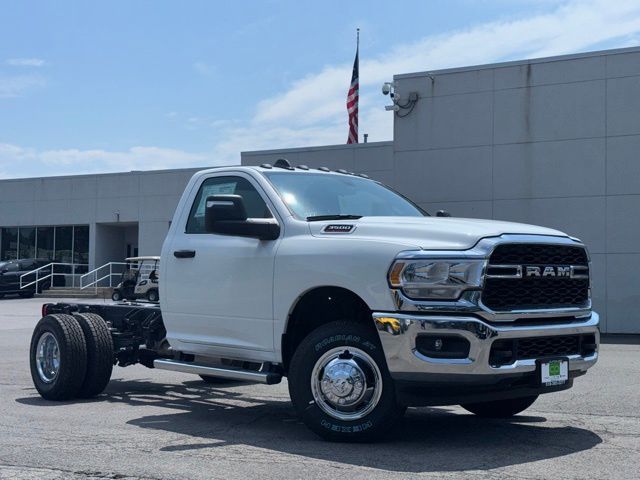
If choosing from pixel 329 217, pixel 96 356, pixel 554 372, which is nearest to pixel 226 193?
pixel 329 217

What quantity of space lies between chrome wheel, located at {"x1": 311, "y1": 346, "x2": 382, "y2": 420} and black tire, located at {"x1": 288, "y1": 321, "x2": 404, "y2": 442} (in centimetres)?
2

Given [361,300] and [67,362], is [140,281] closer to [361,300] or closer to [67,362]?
[67,362]

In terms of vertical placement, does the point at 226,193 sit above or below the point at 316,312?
above

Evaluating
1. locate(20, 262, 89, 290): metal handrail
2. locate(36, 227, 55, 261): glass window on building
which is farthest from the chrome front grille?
locate(36, 227, 55, 261): glass window on building

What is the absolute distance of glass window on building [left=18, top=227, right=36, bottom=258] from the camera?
46.8m

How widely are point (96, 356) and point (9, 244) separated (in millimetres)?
41061

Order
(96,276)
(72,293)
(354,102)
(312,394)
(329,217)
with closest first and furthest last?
(312,394), (329,217), (354,102), (72,293), (96,276)

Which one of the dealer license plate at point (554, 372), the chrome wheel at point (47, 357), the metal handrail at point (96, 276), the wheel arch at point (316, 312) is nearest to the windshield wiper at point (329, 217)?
the wheel arch at point (316, 312)

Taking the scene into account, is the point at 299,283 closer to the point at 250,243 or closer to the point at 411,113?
the point at 250,243

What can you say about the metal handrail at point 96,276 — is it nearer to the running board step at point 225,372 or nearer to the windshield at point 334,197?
the running board step at point 225,372

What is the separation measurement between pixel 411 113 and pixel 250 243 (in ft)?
53.3

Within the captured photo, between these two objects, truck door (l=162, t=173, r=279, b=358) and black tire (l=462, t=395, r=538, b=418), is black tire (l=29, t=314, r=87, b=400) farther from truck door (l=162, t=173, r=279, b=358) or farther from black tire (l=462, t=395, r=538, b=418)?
black tire (l=462, t=395, r=538, b=418)

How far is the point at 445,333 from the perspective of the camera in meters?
6.11

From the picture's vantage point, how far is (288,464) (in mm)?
6059
